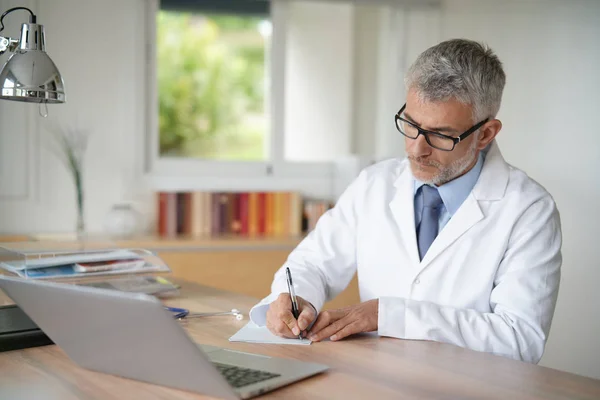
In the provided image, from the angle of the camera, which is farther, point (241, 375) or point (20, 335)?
point (20, 335)

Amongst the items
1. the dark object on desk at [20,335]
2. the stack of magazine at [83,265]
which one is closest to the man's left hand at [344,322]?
the dark object on desk at [20,335]

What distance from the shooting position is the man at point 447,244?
69.9 inches

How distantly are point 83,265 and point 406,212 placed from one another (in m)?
1.02

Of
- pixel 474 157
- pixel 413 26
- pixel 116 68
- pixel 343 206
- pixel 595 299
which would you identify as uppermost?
pixel 413 26

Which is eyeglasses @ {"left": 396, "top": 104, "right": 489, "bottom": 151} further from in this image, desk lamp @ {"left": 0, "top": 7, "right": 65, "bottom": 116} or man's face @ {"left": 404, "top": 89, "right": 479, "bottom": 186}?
desk lamp @ {"left": 0, "top": 7, "right": 65, "bottom": 116}

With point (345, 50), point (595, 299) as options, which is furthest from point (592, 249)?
point (345, 50)

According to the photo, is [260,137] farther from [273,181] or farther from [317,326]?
[317,326]

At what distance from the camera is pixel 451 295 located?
2074 mm

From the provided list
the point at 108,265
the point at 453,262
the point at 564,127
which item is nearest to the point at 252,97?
the point at 564,127

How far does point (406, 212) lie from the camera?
2.22 m

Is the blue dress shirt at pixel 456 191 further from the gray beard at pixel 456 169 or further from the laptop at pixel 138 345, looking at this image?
the laptop at pixel 138 345

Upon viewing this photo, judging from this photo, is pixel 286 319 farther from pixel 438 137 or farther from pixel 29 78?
pixel 29 78

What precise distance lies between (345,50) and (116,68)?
63.3 inches

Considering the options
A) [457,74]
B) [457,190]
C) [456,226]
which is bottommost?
[456,226]
